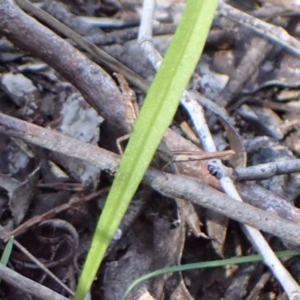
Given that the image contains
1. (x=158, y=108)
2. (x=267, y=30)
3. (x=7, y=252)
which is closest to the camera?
(x=158, y=108)

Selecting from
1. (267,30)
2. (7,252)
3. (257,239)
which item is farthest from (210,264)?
(267,30)

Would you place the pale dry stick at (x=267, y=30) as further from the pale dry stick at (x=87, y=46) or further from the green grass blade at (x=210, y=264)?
the green grass blade at (x=210, y=264)

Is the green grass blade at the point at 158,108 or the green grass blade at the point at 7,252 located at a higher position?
the green grass blade at the point at 158,108

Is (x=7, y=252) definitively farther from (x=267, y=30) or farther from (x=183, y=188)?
(x=267, y=30)

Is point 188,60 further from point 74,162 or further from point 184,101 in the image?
point 74,162

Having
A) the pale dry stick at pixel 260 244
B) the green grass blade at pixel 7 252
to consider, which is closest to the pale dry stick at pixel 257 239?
the pale dry stick at pixel 260 244

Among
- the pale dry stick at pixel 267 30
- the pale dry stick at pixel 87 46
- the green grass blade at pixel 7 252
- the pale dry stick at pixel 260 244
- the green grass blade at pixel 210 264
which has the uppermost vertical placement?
the pale dry stick at pixel 267 30

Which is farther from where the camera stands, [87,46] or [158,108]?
[87,46]
